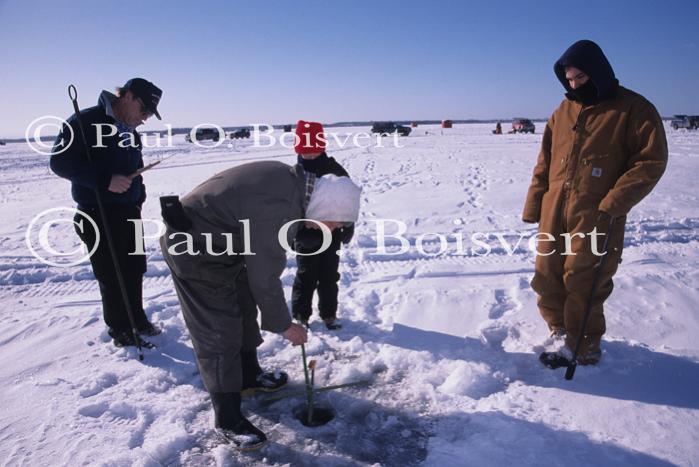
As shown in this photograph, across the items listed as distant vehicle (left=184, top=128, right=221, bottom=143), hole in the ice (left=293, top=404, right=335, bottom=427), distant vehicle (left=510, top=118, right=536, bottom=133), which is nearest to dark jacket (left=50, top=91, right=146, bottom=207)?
hole in the ice (left=293, top=404, right=335, bottom=427)

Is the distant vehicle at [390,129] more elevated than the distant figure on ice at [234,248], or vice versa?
the distant vehicle at [390,129]

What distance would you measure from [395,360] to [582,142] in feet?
6.46

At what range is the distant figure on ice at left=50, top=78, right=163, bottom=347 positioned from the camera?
299cm

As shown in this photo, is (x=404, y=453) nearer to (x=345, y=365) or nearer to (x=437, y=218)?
(x=345, y=365)

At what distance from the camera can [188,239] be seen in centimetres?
216

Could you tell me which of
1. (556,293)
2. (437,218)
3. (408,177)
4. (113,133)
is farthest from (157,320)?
(408,177)

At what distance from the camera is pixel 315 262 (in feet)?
11.5

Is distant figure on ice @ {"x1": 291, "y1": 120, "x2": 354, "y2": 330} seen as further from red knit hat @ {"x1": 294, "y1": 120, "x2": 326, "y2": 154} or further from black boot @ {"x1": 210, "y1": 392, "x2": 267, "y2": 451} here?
black boot @ {"x1": 210, "y1": 392, "x2": 267, "y2": 451}

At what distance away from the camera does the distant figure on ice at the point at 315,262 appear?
11.2ft

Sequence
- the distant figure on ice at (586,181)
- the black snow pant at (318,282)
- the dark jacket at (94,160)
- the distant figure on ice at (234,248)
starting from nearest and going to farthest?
the distant figure on ice at (234,248)
the distant figure on ice at (586,181)
the dark jacket at (94,160)
the black snow pant at (318,282)

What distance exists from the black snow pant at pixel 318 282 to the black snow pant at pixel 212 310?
116cm

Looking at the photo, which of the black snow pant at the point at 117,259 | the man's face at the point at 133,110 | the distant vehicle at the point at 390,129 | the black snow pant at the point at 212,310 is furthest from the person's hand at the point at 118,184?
the distant vehicle at the point at 390,129
